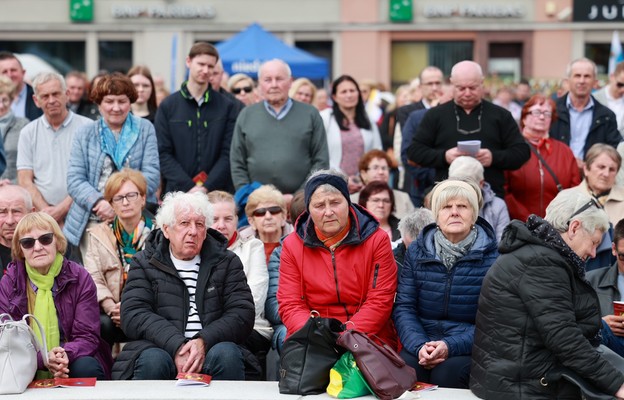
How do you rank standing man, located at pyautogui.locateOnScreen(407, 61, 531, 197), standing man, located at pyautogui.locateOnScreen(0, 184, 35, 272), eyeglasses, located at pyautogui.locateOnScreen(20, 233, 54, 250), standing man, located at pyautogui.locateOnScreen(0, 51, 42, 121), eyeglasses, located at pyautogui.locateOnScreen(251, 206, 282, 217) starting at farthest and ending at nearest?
standing man, located at pyautogui.locateOnScreen(0, 51, 42, 121) → standing man, located at pyautogui.locateOnScreen(407, 61, 531, 197) → eyeglasses, located at pyautogui.locateOnScreen(251, 206, 282, 217) → standing man, located at pyautogui.locateOnScreen(0, 184, 35, 272) → eyeglasses, located at pyautogui.locateOnScreen(20, 233, 54, 250)

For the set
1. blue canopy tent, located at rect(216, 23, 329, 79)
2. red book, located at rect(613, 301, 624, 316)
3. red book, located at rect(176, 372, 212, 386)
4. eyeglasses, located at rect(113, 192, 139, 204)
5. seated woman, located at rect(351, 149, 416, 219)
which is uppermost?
blue canopy tent, located at rect(216, 23, 329, 79)

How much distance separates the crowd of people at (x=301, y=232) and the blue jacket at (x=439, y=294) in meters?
0.01

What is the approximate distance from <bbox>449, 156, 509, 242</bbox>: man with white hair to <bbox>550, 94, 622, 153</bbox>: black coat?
6.11ft

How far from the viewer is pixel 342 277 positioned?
637 centimetres

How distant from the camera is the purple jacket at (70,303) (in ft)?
21.2

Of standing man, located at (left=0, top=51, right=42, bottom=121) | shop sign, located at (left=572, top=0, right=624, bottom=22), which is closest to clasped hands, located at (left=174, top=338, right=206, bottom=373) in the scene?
standing man, located at (left=0, top=51, right=42, bottom=121)

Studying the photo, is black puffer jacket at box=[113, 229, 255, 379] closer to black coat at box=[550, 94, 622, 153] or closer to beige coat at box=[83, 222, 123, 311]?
beige coat at box=[83, 222, 123, 311]

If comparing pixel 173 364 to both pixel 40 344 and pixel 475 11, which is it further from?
pixel 475 11

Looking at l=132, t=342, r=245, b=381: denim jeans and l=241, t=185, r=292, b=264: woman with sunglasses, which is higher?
l=241, t=185, r=292, b=264: woman with sunglasses

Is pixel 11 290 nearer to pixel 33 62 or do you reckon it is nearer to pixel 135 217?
pixel 135 217

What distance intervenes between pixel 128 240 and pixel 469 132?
287 centimetres

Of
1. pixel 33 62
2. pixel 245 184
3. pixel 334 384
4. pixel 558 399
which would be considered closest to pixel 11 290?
pixel 334 384

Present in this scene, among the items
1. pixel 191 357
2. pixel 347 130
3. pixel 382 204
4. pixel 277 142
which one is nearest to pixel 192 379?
pixel 191 357

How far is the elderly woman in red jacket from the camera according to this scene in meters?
6.34
